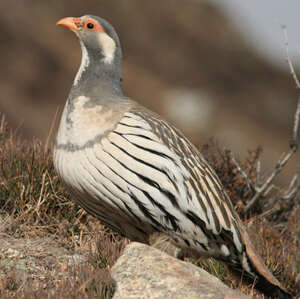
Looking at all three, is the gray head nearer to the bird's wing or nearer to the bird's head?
the bird's head

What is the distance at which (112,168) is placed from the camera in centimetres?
437

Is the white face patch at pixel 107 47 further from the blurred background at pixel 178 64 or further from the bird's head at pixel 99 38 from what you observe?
the blurred background at pixel 178 64

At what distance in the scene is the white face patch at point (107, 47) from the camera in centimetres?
523

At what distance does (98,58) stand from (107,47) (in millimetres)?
139

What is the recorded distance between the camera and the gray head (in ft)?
16.6

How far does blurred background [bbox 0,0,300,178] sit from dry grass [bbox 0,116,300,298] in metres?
21.9

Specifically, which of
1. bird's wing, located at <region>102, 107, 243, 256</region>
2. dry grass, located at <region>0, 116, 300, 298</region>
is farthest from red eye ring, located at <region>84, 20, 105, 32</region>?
dry grass, located at <region>0, 116, 300, 298</region>

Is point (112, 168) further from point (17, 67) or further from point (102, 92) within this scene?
point (17, 67)

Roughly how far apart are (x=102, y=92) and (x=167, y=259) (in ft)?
5.36

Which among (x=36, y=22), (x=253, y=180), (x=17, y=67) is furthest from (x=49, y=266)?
(x=36, y=22)

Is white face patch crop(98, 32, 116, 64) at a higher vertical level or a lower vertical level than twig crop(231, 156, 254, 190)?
higher

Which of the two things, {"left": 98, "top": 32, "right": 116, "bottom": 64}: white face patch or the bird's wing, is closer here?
the bird's wing

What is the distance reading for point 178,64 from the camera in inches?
1364

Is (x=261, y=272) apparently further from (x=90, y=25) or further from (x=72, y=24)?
(x=72, y=24)
